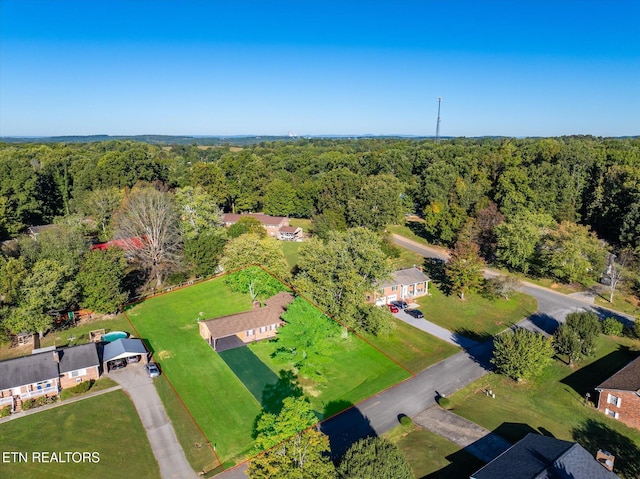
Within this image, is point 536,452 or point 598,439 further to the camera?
point 598,439

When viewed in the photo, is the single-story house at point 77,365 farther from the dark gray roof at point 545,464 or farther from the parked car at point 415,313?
the parked car at point 415,313

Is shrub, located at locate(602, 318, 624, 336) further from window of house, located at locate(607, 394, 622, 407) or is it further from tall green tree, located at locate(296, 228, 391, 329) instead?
tall green tree, located at locate(296, 228, 391, 329)

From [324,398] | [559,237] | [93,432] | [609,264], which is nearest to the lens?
[93,432]

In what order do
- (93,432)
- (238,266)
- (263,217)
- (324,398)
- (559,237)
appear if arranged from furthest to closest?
(263,217) → (559,237) → (238,266) → (324,398) → (93,432)

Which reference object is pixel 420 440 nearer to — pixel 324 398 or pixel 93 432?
pixel 324 398

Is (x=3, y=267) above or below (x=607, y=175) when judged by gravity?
below

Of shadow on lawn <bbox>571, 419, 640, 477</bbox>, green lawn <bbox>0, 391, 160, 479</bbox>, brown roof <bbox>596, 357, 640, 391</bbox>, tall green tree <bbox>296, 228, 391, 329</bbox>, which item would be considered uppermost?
tall green tree <bbox>296, 228, 391, 329</bbox>

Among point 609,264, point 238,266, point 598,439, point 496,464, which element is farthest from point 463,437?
point 609,264

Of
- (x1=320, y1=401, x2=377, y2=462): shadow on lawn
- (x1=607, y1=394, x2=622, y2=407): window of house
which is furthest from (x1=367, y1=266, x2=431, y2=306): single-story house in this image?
(x1=607, y1=394, x2=622, y2=407): window of house
